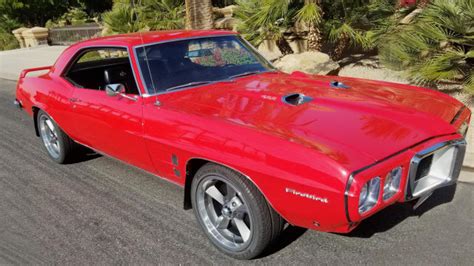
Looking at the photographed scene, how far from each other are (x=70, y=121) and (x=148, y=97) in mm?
1356

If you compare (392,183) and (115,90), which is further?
(115,90)

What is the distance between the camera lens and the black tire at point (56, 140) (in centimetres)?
479

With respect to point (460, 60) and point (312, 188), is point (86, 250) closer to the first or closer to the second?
point (312, 188)

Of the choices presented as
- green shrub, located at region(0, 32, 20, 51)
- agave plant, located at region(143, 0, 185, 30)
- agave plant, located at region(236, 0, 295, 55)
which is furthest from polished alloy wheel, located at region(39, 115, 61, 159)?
green shrub, located at region(0, 32, 20, 51)

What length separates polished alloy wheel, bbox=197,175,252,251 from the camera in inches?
116

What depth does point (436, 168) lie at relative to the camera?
2795mm

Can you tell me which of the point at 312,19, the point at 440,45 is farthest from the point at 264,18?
the point at 440,45

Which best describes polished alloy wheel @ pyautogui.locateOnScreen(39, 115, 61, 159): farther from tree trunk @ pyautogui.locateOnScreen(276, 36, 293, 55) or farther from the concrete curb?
tree trunk @ pyautogui.locateOnScreen(276, 36, 293, 55)

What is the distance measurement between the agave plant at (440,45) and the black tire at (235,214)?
13.0 feet

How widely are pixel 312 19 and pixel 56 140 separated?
493 centimetres

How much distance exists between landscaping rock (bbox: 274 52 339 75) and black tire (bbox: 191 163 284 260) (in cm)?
512

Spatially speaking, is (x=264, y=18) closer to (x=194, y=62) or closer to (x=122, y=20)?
(x=194, y=62)

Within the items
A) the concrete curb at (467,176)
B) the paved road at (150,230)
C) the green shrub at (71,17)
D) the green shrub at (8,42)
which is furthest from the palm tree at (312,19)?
the green shrub at (71,17)

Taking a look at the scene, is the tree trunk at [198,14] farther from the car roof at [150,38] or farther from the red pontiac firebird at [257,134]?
the car roof at [150,38]
